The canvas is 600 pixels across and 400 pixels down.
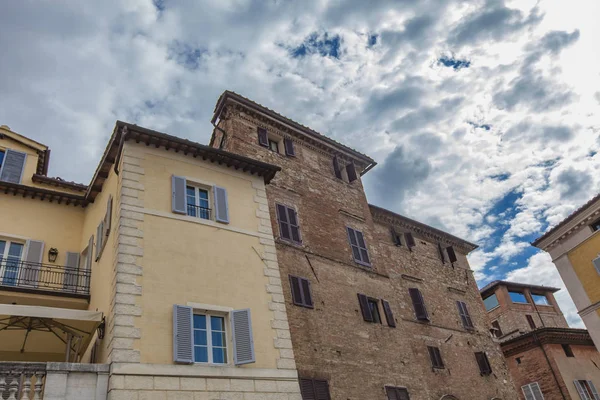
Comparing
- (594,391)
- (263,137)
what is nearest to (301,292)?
(263,137)

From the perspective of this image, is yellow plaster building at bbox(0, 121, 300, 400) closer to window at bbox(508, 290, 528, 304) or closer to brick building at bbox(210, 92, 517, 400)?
brick building at bbox(210, 92, 517, 400)

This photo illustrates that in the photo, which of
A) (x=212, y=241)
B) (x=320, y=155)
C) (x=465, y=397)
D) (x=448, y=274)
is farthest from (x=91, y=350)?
(x=448, y=274)

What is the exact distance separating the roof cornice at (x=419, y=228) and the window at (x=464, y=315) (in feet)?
12.3

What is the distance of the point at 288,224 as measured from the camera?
17359 mm

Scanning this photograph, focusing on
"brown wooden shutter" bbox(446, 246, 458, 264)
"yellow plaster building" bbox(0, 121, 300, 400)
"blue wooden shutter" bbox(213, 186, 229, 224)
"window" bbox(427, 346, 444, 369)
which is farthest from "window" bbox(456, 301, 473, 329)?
"blue wooden shutter" bbox(213, 186, 229, 224)

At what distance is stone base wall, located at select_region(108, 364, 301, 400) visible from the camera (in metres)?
9.95

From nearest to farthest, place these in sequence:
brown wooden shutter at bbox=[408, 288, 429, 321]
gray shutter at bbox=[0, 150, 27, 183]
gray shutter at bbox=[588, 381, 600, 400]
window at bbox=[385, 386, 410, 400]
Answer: window at bbox=[385, 386, 410, 400] < gray shutter at bbox=[0, 150, 27, 183] < brown wooden shutter at bbox=[408, 288, 429, 321] < gray shutter at bbox=[588, 381, 600, 400]

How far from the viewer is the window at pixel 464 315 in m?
23.8

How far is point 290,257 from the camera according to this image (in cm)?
1652

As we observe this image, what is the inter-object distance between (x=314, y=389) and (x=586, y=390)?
21583mm

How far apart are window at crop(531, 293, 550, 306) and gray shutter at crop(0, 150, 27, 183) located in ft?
127

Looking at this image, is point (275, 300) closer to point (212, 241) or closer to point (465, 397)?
point (212, 241)

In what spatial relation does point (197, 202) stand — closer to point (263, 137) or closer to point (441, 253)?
point (263, 137)

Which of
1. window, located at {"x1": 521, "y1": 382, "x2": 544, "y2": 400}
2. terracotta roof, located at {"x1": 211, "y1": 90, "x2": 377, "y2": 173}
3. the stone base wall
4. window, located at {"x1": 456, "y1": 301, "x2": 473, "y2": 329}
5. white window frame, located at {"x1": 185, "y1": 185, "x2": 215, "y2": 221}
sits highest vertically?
terracotta roof, located at {"x1": 211, "y1": 90, "x2": 377, "y2": 173}
